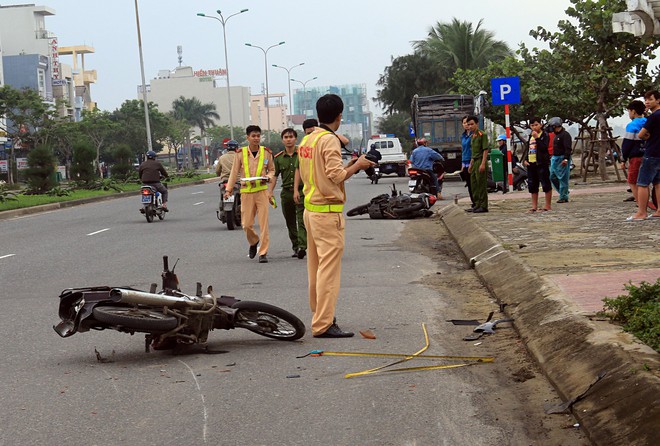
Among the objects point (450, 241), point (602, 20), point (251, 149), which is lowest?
point (450, 241)

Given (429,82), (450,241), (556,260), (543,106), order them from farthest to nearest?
(429,82)
(543,106)
(450,241)
(556,260)

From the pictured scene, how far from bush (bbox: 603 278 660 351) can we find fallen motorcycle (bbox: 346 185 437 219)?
Answer: 46.9 feet

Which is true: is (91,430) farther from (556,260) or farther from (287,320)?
(556,260)

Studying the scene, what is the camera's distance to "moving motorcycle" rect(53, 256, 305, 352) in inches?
285

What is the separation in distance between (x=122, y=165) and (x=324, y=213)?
47141mm

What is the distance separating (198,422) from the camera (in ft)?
18.9

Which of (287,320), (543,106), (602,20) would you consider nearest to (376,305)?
(287,320)

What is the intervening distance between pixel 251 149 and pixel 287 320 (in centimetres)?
665

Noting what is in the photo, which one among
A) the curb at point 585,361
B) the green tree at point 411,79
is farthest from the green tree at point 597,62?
the green tree at point 411,79

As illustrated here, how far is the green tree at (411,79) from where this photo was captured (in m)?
69.1

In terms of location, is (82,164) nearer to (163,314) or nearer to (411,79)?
(411,79)

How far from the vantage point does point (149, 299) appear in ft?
24.0

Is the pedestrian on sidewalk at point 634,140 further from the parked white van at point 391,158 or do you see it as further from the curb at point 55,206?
the parked white van at point 391,158

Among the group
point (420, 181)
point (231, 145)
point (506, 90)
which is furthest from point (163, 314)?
point (506, 90)
